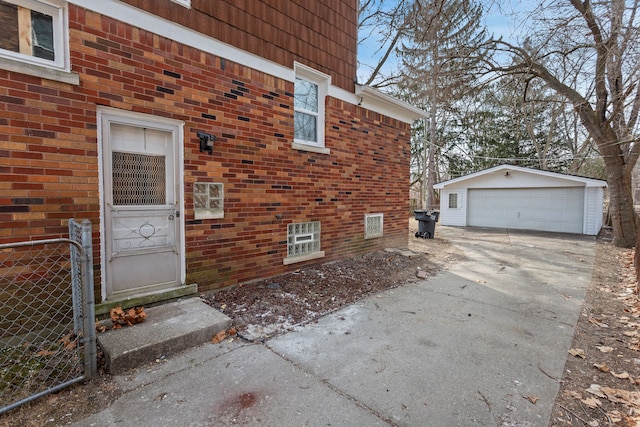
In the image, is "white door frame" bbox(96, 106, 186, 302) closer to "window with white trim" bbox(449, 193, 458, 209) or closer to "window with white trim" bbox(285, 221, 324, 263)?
"window with white trim" bbox(285, 221, 324, 263)

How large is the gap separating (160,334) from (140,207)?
1.49 m

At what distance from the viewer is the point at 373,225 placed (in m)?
7.12

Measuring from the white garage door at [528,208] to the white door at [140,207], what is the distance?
594 inches

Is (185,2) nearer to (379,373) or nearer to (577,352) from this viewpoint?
(379,373)

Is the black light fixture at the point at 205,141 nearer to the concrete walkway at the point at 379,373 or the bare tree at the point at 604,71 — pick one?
the concrete walkway at the point at 379,373

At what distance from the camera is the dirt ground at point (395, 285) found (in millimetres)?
2082

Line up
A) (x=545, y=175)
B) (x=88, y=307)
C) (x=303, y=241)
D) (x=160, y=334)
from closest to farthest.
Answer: (x=88, y=307) → (x=160, y=334) → (x=303, y=241) → (x=545, y=175)

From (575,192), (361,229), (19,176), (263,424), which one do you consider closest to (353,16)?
(361,229)

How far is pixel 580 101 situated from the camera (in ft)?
30.3

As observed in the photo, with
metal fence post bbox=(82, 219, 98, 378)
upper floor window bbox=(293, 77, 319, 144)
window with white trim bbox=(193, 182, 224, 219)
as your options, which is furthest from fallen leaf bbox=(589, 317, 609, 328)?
metal fence post bbox=(82, 219, 98, 378)

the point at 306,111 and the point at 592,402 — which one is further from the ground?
the point at 306,111

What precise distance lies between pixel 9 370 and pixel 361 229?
18.1ft

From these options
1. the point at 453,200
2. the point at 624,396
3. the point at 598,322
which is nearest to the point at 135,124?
the point at 624,396

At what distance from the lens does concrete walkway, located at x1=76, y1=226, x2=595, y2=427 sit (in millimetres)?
2035
